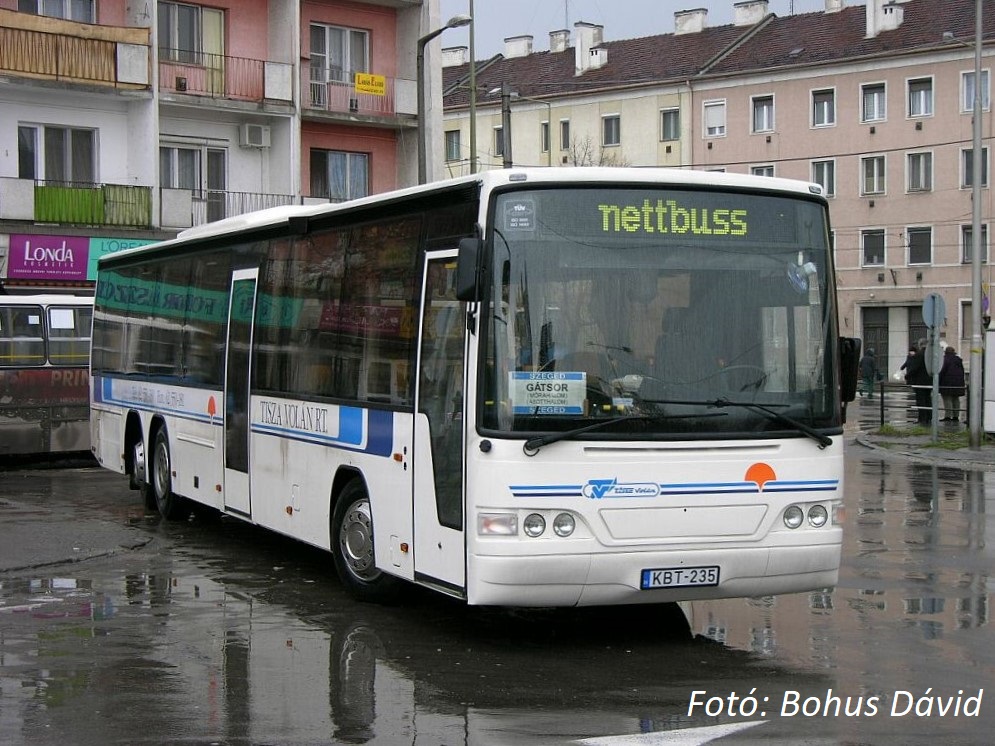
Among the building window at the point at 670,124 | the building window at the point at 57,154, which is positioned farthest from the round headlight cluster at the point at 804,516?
the building window at the point at 670,124

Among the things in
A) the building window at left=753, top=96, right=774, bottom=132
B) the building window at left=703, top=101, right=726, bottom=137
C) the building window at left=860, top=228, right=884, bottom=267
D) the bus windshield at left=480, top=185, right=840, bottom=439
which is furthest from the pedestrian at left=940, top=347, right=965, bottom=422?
the building window at left=703, top=101, right=726, bottom=137

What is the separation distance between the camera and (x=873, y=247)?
216ft

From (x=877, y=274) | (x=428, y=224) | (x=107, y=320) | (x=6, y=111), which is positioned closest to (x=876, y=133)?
(x=877, y=274)

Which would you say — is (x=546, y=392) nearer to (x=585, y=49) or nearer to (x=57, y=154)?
(x=57, y=154)

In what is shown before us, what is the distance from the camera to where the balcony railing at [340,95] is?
128 feet

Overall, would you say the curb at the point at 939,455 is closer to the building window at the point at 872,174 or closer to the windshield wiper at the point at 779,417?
the windshield wiper at the point at 779,417

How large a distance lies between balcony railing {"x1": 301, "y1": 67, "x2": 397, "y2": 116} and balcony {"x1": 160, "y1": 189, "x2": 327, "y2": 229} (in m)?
2.72

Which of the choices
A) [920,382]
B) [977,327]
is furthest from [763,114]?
[977,327]

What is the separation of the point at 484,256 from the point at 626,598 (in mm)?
2252

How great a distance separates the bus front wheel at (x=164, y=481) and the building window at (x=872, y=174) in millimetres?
53018

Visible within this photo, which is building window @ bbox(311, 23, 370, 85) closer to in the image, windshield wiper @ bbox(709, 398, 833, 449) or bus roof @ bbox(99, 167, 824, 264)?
bus roof @ bbox(99, 167, 824, 264)

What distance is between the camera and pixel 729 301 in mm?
9453

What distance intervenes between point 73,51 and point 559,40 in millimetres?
47281

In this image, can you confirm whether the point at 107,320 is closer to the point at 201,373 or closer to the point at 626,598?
the point at 201,373
